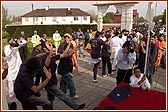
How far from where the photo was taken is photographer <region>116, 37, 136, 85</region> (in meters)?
5.84

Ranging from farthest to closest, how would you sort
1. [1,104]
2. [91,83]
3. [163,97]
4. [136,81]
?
1. [91,83]
2. [136,81]
3. [163,97]
4. [1,104]

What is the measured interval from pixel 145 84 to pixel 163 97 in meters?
0.65

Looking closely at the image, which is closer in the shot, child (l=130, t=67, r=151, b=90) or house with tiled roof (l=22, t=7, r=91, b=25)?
child (l=130, t=67, r=151, b=90)

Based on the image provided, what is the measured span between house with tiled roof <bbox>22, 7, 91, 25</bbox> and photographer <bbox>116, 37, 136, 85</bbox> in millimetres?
46043

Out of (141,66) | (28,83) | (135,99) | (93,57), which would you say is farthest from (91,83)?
(28,83)

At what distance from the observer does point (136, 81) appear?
16.8 ft

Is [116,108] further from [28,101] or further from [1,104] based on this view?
[1,104]

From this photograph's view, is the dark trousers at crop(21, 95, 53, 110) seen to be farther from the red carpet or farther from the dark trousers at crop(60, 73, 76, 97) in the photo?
the dark trousers at crop(60, 73, 76, 97)

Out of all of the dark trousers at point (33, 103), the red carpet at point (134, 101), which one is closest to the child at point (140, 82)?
the red carpet at point (134, 101)

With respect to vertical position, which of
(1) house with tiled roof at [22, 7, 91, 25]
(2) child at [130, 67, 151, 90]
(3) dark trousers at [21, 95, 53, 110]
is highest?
(1) house with tiled roof at [22, 7, 91, 25]

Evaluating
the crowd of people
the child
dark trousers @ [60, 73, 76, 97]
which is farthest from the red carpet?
dark trousers @ [60, 73, 76, 97]

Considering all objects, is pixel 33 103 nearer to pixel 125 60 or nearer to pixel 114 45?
pixel 125 60

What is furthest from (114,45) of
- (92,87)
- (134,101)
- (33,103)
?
(33,103)

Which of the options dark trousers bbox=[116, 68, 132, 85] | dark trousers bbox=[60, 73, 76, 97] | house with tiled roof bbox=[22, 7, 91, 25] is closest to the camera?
dark trousers bbox=[60, 73, 76, 97]
